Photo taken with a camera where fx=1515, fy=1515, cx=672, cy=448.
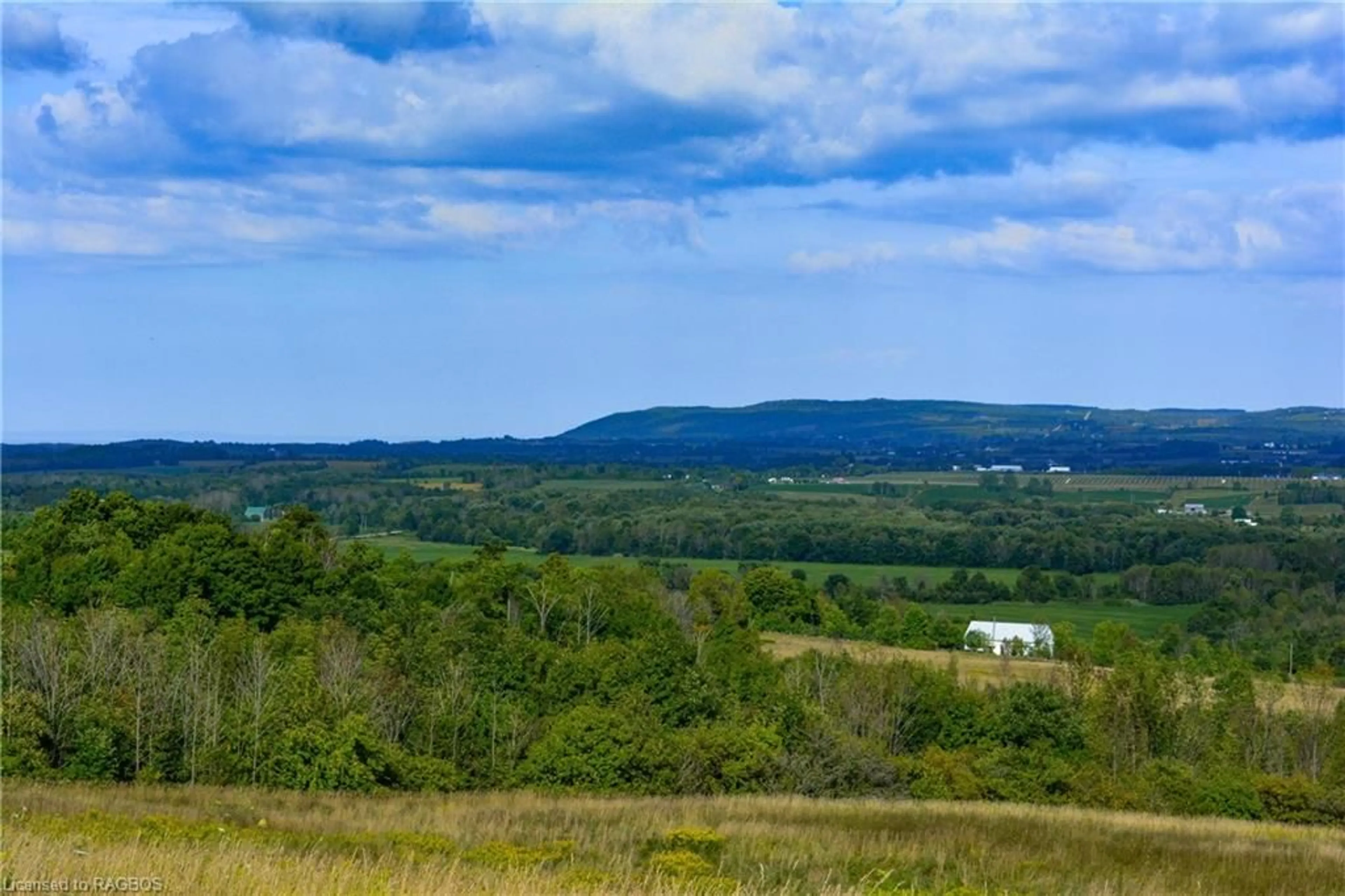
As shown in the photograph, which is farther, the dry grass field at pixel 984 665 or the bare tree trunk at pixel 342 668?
the dry grass field at pixel 984 665

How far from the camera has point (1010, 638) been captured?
9875 cm

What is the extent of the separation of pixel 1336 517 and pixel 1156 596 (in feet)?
234

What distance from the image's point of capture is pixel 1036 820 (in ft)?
105

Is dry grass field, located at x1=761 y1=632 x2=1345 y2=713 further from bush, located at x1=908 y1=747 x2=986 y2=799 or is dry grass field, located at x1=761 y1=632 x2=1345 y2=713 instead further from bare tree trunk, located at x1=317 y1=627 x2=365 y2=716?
bare tree trunk, located at x1=317 y1=627 x2=365 y2=716

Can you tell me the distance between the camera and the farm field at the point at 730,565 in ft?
426

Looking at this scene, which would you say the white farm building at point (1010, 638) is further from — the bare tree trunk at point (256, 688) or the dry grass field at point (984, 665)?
the bare tree trunk at point (256, 688)

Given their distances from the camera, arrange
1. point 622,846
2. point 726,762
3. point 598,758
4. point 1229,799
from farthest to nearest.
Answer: point 1229,799 → point 726,762 → point 598,758 → point 622,846

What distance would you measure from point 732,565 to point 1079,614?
37.0m

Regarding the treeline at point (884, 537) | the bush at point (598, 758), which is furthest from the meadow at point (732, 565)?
the bush at point (598, 758)

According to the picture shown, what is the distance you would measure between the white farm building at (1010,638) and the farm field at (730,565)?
80.8 feet

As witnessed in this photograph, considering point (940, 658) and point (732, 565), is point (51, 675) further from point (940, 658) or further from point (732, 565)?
point (732, 565)

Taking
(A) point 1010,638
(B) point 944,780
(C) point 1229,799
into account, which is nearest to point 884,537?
(A) point 1010,638

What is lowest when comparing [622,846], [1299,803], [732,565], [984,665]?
[984,665]

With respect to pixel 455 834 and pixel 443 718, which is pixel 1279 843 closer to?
pixel 455 834
